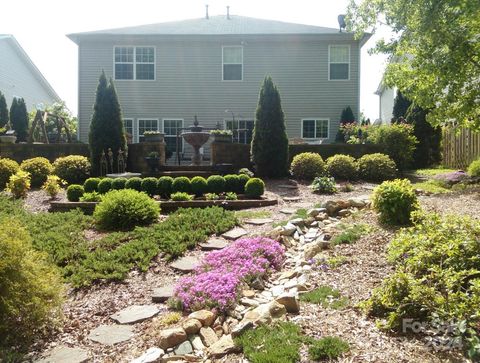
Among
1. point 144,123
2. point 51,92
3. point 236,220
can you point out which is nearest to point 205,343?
point 236,220

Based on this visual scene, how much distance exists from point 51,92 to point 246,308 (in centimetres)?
3185

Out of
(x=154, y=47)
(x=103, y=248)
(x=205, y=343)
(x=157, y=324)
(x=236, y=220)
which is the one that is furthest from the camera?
(x=154, y=47)

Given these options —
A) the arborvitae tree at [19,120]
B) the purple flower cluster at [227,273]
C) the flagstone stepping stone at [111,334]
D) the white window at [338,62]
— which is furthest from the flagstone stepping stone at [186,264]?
the arborvitae tree at [19,120]

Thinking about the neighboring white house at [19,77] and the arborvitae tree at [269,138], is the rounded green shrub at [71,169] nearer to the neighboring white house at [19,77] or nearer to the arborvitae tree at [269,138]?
the arborvitae tree at [269,138]

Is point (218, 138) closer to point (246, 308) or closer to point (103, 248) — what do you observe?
point (103, 248)

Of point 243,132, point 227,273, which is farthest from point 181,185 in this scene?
point 243,132

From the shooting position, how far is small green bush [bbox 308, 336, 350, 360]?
2.87 meters

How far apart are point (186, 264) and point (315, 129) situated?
45.1 ft

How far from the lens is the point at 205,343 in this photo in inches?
136

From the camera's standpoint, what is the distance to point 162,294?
14.9 ft

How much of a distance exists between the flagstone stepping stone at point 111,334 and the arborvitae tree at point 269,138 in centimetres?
911

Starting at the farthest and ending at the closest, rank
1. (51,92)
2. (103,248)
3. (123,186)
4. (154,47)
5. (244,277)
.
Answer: (51,92)
(154,47)
(123,186)
(103,248)
(244,277)

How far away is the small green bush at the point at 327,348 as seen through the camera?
9.42 feet

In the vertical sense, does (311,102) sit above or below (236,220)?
above
